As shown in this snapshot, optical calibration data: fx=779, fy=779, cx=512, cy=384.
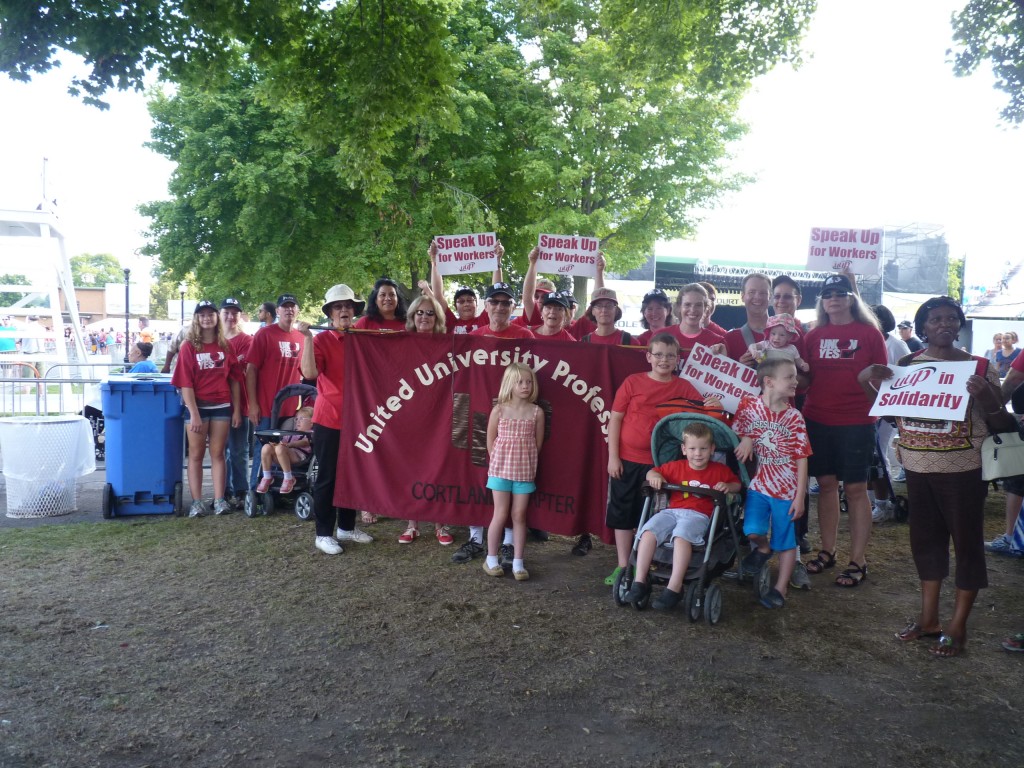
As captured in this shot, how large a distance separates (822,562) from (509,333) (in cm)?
309

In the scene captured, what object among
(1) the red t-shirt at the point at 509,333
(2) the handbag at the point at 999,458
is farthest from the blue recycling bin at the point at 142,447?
(2) the handbag at the point at 999,458

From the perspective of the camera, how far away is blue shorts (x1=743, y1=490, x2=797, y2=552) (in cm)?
516

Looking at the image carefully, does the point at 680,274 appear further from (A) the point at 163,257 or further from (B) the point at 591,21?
(A) the point at 163,257

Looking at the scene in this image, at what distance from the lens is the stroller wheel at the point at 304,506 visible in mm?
7559

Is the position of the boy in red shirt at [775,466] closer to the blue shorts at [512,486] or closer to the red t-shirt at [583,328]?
the blue shorts at [512,486]

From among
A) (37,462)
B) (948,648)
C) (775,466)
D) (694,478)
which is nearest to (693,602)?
(694,478)

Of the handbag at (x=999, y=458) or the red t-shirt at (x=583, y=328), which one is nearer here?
the handbag at (x=999, y=458)

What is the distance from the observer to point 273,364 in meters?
8.05

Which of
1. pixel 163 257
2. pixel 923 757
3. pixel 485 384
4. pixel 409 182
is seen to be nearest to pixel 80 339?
pixel 163 257

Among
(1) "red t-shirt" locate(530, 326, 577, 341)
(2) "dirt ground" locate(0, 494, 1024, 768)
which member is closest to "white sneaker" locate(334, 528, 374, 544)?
(2) "dirt ground" locate(0, 494, 1024, 768)

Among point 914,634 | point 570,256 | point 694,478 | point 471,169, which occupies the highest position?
point 471,169

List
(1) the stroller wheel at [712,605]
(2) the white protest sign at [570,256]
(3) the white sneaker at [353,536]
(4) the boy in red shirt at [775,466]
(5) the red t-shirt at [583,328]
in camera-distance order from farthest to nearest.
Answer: (2) the white protest sign at [570,256]
(5) the red t-shirt at [583,328]
(3) the white sneaker at [353,536]
(4) the boy in red shirt at [775,466]
(1) the stroller wheel at [712,605]

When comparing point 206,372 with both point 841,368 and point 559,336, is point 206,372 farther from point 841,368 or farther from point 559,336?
point 841,368

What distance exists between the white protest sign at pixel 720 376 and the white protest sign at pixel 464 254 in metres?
2.68
